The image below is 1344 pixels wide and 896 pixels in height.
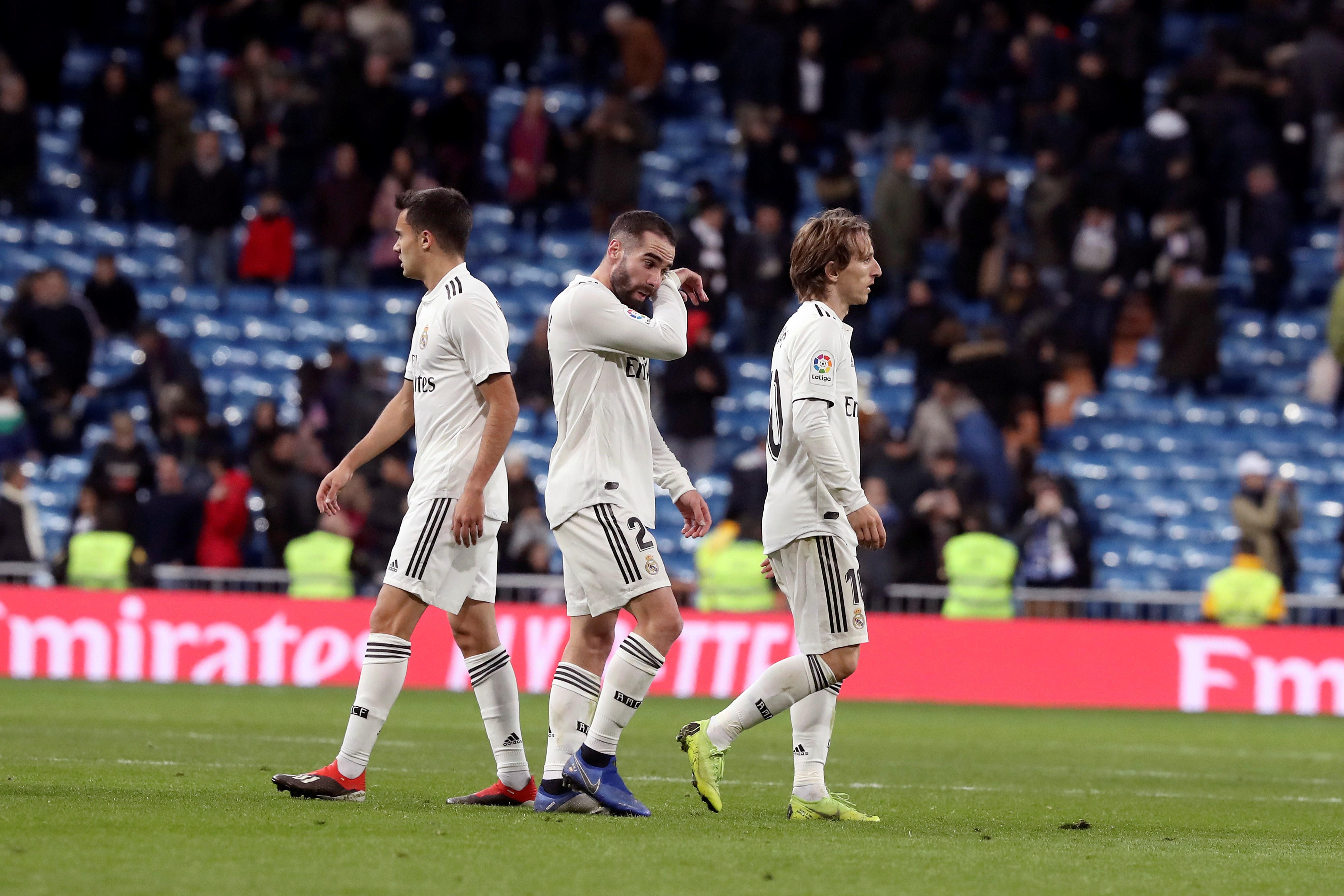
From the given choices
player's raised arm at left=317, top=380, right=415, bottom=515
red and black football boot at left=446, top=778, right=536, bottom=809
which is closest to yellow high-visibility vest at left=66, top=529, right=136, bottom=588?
player's raised arm at left=317, top=380, right=415, bottom=515

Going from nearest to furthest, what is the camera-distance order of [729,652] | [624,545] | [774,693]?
[624,545] → [774,693] → [729,652]

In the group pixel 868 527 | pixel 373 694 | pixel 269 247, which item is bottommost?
pixel 373 694

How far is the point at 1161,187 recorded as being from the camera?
23531 mm

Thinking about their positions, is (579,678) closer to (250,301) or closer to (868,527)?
(868,527)

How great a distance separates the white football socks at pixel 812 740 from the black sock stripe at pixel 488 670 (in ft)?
3.82

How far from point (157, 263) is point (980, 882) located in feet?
70.9

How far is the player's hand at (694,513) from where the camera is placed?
26.3 ft

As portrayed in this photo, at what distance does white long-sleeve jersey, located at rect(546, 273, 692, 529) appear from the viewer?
7758 mm

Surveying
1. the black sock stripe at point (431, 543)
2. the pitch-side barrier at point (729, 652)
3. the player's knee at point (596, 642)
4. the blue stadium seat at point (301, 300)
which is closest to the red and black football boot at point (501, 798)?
the player's knee at point (596, 642)

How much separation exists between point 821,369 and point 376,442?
1.81 m

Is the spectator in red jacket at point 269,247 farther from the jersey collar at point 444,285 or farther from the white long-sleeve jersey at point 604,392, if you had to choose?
the white long-sleeve jersey at point 604,392

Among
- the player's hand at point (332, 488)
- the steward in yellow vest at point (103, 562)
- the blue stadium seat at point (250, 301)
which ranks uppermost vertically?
the blue stadium seat at point (250, 301)

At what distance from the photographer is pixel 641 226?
7836 mm

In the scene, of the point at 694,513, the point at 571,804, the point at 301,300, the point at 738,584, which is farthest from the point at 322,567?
the point at 571,804
